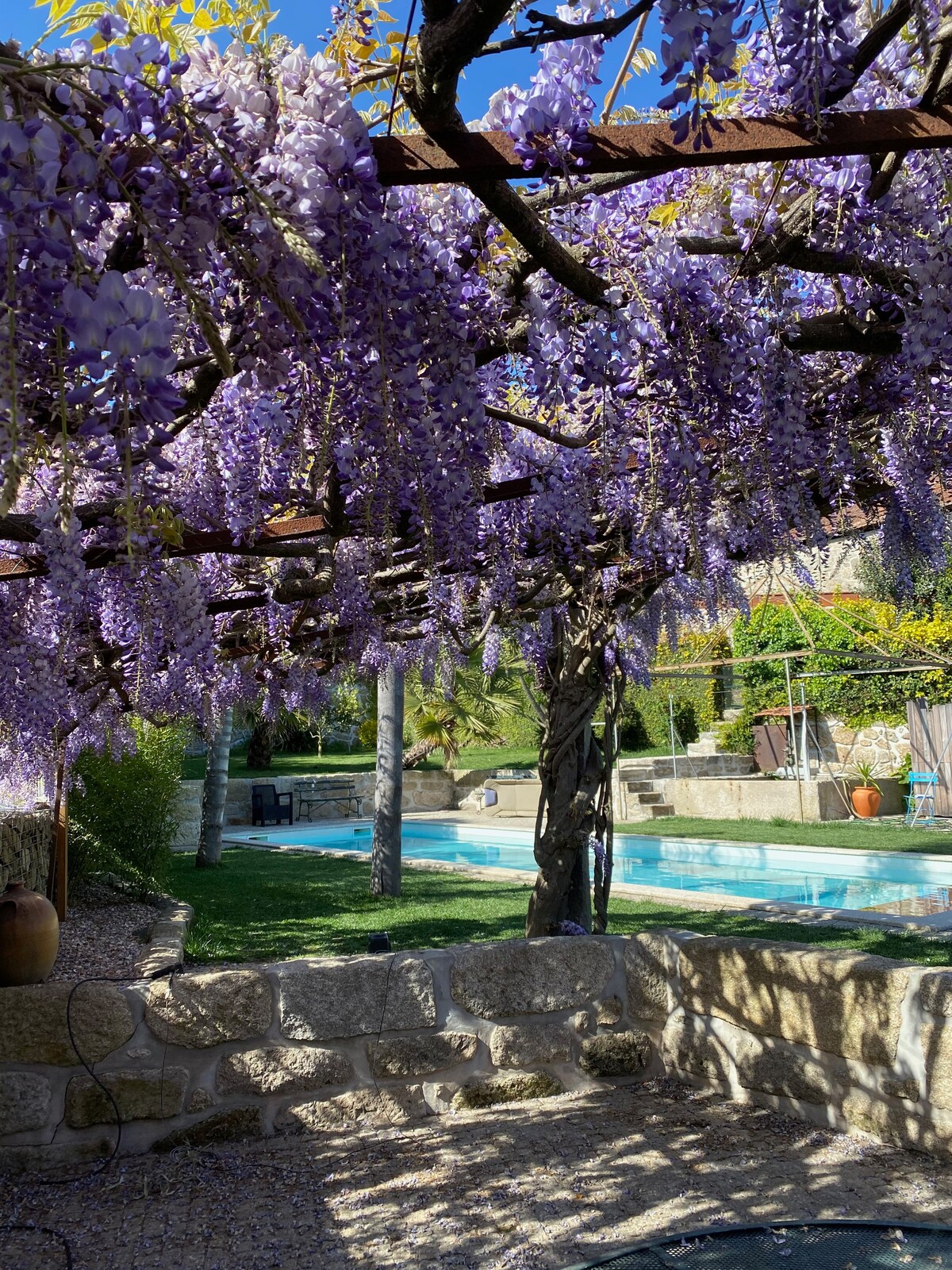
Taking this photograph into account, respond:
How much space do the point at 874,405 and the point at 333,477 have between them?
1.46m

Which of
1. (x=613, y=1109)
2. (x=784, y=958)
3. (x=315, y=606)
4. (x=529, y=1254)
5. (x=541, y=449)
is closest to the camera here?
(x=529, y=1254)

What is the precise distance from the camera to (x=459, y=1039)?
3.27 meters

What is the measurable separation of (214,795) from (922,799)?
7.71 m

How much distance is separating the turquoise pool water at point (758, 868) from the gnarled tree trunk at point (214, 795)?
6.00 feet

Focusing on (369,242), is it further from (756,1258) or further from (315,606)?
(315,606)

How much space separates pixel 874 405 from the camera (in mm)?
2748

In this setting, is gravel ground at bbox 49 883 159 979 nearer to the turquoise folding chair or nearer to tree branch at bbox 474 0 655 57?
tree branch at bbox 474 0 655 57

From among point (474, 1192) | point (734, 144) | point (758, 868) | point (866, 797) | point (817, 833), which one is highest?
point (734, 144)

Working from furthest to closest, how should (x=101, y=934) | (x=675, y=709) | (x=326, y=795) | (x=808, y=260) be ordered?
(x=675, y=709) → (x=326, y=795) → (x=101, y=934) → (x=808, y=260)

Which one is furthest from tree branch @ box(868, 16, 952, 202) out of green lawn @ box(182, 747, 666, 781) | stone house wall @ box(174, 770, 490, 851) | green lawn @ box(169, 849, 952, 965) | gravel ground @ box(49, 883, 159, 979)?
green lawn @ box(182, 747, 666, 781)

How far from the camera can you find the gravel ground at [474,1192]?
2.38 metres

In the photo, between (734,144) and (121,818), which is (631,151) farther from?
(121,818)

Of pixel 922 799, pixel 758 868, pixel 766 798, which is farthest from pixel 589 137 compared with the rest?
pixel 766 798

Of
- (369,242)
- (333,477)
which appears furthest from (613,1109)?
(369,242)
